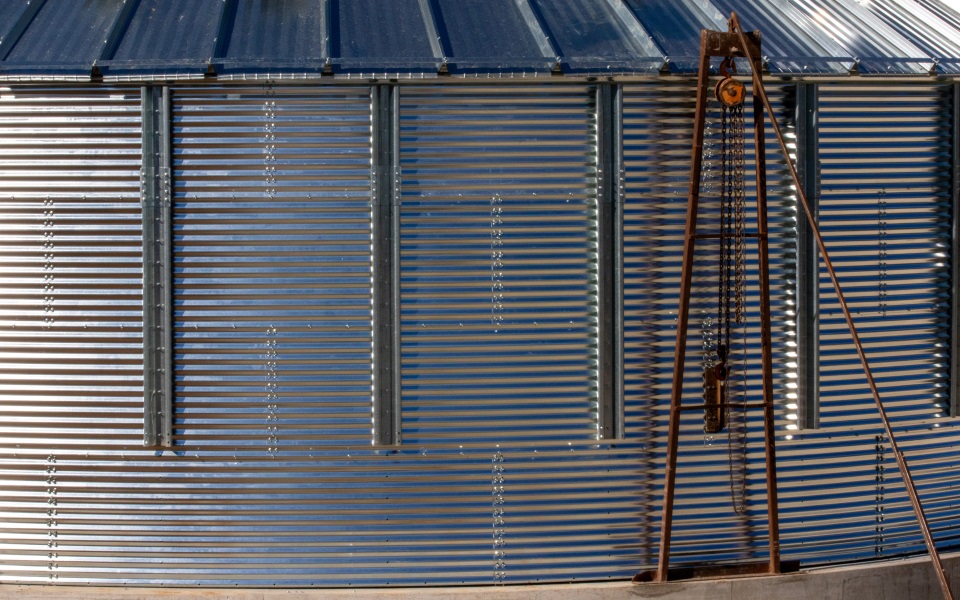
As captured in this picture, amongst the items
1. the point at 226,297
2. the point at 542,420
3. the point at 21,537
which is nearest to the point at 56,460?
the point at 21,537

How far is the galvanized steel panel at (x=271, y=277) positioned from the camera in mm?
8734

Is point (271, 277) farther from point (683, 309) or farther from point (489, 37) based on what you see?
point (683, 309)

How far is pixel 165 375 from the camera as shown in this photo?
28.6 feet

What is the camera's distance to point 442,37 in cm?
919

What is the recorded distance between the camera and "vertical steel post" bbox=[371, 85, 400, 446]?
8672 mm

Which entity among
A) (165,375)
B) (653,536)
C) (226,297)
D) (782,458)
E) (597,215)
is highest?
(597,215)

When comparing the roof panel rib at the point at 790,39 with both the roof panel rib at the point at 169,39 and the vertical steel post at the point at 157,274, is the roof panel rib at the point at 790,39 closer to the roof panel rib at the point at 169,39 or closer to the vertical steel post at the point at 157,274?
the roof panel rib at the point at 169,39

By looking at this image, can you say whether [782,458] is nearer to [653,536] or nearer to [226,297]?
[653,536]

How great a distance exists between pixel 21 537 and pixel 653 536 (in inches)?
242

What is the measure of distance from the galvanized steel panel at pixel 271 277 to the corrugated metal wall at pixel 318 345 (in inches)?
0.8

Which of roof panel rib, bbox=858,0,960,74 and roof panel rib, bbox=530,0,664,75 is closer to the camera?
roof panel rib, bbox=530,0,664,75

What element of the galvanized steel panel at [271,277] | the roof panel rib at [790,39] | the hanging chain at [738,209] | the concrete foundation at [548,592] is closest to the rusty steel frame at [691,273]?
the hanging chain at [738,209]

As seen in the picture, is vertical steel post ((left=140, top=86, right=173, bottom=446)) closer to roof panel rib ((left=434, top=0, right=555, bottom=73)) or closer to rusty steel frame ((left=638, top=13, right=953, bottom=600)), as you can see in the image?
roof panel rib ((left=434, top=0, right=555, bottom=73))

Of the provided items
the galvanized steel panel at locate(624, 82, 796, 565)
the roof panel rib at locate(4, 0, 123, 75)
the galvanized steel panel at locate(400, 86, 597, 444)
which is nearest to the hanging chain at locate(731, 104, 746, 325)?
the galvanized steel panel at locate(624, 82, 796, 565)
